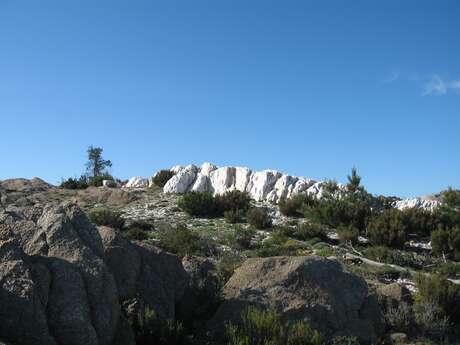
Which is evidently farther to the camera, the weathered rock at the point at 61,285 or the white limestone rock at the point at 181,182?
the white limestone rock at the point at 181,182

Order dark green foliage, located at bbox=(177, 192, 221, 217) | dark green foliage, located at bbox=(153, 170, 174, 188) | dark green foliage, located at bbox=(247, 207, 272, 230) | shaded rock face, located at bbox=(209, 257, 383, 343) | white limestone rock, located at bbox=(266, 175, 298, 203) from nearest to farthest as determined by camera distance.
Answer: shaded rock face, located at bbox=(209, 257, 383, 343), dark green foliage, located at bbox=(247, 207, 272, 230), dark green foliage, located at bbox=(177, 192, 221, 217), white limestone rock, located at bbox=(266, 175, 298, 203), dark green foliage, located at bbox=(153, 170, 174, 188)

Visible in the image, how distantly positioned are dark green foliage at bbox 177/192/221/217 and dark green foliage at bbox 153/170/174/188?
989 centimetres

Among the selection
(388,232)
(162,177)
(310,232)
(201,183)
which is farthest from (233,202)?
(162,177)

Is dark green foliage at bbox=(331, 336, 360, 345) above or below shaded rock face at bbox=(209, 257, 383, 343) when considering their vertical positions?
below

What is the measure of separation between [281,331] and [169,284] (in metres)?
2.45

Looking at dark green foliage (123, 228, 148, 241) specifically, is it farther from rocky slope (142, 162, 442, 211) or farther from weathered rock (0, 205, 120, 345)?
weathered rock (0, 205, 120, 345)

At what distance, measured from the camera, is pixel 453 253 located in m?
20.1

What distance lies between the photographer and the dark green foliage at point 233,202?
90.4 feet

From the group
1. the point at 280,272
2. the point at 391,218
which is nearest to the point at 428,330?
the point at 280,272

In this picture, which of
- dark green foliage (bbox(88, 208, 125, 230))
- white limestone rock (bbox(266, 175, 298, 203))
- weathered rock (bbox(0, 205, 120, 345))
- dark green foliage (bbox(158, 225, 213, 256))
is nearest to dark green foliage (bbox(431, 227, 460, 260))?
dark green foliage (bbox(158, 225, 213, 256))

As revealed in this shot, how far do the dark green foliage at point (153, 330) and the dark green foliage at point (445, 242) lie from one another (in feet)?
49.4

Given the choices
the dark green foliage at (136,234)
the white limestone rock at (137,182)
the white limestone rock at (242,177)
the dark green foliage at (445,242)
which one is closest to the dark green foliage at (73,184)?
the white limestone rock at (137,182)

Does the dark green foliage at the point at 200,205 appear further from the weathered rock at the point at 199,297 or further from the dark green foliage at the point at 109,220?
the weathered rock at the point at 199,297

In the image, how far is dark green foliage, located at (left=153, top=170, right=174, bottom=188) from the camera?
37528mm
